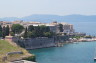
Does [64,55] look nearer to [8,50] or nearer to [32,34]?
[32,34]

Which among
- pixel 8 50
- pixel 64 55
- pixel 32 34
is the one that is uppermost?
pixel 32 34

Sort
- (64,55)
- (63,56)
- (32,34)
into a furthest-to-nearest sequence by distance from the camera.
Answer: (32,34), (64,55), (63,56)

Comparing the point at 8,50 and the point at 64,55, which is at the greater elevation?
the point at 8,50

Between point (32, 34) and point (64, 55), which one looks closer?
point (64, 55)

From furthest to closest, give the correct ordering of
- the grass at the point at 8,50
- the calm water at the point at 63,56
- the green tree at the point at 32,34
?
the green tree at the point at 32,34 < the calm water at the point at 63,56 < the grass at the point at 8,50

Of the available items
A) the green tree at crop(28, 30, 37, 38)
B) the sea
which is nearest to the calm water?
the sea

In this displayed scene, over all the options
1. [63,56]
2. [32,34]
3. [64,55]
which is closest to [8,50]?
[63,56]

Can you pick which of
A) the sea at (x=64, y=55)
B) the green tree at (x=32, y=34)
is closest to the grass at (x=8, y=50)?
the sea at (x=64, y=55)

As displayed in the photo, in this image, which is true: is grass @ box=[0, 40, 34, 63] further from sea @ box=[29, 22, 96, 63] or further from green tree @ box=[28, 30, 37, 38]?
green tree @ box=[28, 30, 37, 38]

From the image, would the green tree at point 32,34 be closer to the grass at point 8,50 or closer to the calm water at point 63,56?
the calm water at point 63,56

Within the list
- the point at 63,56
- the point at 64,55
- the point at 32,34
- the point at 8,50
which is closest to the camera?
the point at 8,50

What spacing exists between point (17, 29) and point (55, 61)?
20.6 m

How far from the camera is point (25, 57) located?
31938 mm

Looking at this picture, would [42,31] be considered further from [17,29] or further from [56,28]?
[56,28]
